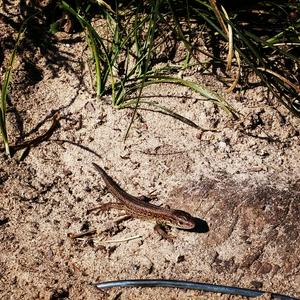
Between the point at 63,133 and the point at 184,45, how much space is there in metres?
1.24

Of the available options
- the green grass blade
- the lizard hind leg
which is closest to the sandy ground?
the lizard hind leg

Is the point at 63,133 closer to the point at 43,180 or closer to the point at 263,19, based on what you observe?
the point at 43,180

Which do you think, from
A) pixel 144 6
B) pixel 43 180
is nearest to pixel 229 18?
pixel 144 6

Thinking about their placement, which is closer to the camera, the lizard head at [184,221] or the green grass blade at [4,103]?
the lizard head at [184,221]

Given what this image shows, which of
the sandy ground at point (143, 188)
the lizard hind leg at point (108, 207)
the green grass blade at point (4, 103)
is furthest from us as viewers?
the green grass blade at point (4, 103)

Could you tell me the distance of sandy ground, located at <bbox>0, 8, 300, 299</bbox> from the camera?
194 inches

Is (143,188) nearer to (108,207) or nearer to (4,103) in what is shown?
(108,207)

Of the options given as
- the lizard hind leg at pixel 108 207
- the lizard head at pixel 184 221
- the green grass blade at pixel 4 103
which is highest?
the green grass blade at pixel 4 103

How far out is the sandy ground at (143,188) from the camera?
4.93 metres

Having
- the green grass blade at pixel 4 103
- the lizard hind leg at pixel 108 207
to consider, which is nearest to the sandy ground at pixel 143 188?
the lizard hind leg at pixel 108 207

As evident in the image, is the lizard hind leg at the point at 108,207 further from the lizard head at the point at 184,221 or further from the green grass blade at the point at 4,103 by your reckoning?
the green grass blade at the point at 4,103

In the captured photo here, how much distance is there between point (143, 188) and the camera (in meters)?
5.49

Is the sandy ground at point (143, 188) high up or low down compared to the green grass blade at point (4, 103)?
down

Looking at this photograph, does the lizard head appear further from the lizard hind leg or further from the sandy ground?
the lizard hind leg
